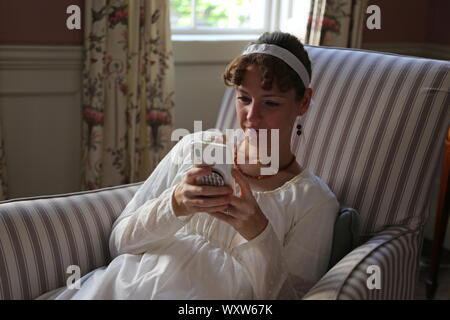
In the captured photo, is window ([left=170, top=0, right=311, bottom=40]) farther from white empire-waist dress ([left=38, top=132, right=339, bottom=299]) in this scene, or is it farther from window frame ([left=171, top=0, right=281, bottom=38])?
white empire-waist dress ([left=38, top=132, right=339, bottom=299])

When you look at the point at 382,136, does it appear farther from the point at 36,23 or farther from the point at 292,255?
the point at 36,23

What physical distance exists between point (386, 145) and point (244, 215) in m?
0.54

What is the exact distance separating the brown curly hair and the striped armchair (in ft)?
0.95

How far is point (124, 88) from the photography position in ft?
7.66

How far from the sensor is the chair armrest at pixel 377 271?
128 cm

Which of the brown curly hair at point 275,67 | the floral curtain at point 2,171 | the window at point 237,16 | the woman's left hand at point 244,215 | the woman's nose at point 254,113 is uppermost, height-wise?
the window at point 237,16

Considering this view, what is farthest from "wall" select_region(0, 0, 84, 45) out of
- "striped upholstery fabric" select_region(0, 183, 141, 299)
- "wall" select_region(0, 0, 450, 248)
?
"striped upholstery fabric" select_region(0, 183, 141, 299)

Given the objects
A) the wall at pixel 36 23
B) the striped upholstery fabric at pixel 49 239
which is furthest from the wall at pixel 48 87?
the striped upholstery fabric at pixel 49 239

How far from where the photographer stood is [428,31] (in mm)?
3135

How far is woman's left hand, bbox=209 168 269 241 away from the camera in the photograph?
53.0 inches

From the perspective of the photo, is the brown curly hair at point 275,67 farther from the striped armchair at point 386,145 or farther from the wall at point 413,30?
the wall at point 413,30

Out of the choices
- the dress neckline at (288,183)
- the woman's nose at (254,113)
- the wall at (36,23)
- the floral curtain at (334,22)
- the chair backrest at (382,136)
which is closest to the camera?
the woman's nose at (254,113)

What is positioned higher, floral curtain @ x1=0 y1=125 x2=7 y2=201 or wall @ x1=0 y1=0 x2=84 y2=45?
wall @ x1=0 y1=0 x2=84 y2=45
